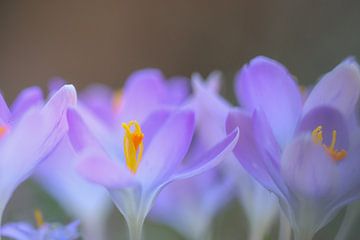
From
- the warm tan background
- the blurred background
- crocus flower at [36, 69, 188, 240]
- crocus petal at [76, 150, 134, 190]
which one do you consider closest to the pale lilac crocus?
crocus flower at [36, 69, 188, 240]

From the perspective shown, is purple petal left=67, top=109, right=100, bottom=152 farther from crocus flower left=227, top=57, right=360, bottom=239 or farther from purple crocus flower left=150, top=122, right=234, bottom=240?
purple crocus flower left=150, top=122, right=234, bottom=240

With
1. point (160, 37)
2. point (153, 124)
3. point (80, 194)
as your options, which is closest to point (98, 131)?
point (153, 124)

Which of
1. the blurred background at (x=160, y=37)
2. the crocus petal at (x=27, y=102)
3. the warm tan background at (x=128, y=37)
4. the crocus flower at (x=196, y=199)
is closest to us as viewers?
the crocus petal at (x=27, y=102)

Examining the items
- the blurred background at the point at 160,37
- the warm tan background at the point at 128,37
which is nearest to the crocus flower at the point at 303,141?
the blurred background at the point at 160,37

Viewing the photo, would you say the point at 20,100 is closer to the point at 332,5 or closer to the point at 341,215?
the point at 341,215

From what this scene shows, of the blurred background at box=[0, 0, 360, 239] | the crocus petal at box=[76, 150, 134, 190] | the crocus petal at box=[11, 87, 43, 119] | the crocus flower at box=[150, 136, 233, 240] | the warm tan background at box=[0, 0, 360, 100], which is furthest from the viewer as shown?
the warm tan background at box=[0, 0, 360, 100]

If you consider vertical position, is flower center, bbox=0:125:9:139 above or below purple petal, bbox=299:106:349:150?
above

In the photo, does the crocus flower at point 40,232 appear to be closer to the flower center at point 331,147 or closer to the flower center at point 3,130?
the flower center at point 3,130
